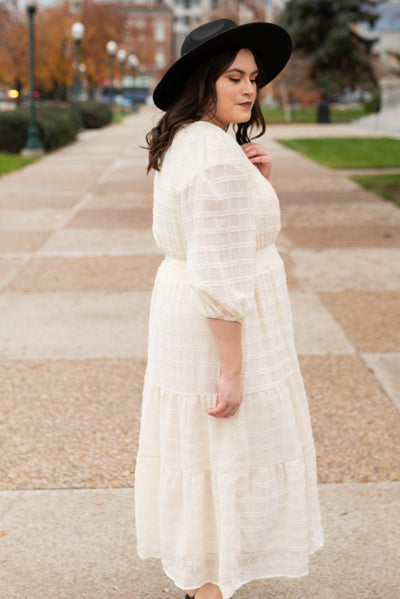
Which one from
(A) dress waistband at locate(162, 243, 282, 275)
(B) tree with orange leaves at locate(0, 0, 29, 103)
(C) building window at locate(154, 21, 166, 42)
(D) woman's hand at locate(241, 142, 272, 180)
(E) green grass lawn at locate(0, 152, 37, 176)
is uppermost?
(C) building window at locate(154, 21, 166, 42)

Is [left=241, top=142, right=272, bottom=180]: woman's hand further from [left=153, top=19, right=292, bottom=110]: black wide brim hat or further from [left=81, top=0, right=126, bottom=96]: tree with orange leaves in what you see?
[left=81, top=0, right=126, bottom=96]: tree with orange leaves

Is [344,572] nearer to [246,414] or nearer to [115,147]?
[246,414]

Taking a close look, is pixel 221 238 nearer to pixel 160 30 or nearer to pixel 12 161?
pixel 12 161

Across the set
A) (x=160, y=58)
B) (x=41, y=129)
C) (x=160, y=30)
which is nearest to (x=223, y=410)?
(x=41, y=129)

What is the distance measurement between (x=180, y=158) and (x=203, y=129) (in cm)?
10

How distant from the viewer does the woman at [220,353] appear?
7.13 feet

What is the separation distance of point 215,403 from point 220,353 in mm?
174

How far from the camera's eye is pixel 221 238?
2145 millimetres

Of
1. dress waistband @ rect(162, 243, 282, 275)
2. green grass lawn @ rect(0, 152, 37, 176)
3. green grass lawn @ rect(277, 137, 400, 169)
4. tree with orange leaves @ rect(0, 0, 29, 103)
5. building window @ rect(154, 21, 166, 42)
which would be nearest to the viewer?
dress waistband @ rect(162, 243, 282, 275)

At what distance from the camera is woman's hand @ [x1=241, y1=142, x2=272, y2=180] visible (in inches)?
98.2

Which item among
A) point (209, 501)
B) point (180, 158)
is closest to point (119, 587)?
point (209, 501)

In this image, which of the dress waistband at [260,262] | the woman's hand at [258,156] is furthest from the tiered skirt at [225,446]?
the woman's hand at [258,156]

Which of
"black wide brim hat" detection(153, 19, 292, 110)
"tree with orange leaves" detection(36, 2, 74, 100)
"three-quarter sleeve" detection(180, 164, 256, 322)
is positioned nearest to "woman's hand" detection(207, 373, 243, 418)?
"three-quarter sleeve" detection(180, 164, 256, 322)

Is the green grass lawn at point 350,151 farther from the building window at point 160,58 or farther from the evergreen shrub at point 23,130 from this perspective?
the building window at point 160,58
